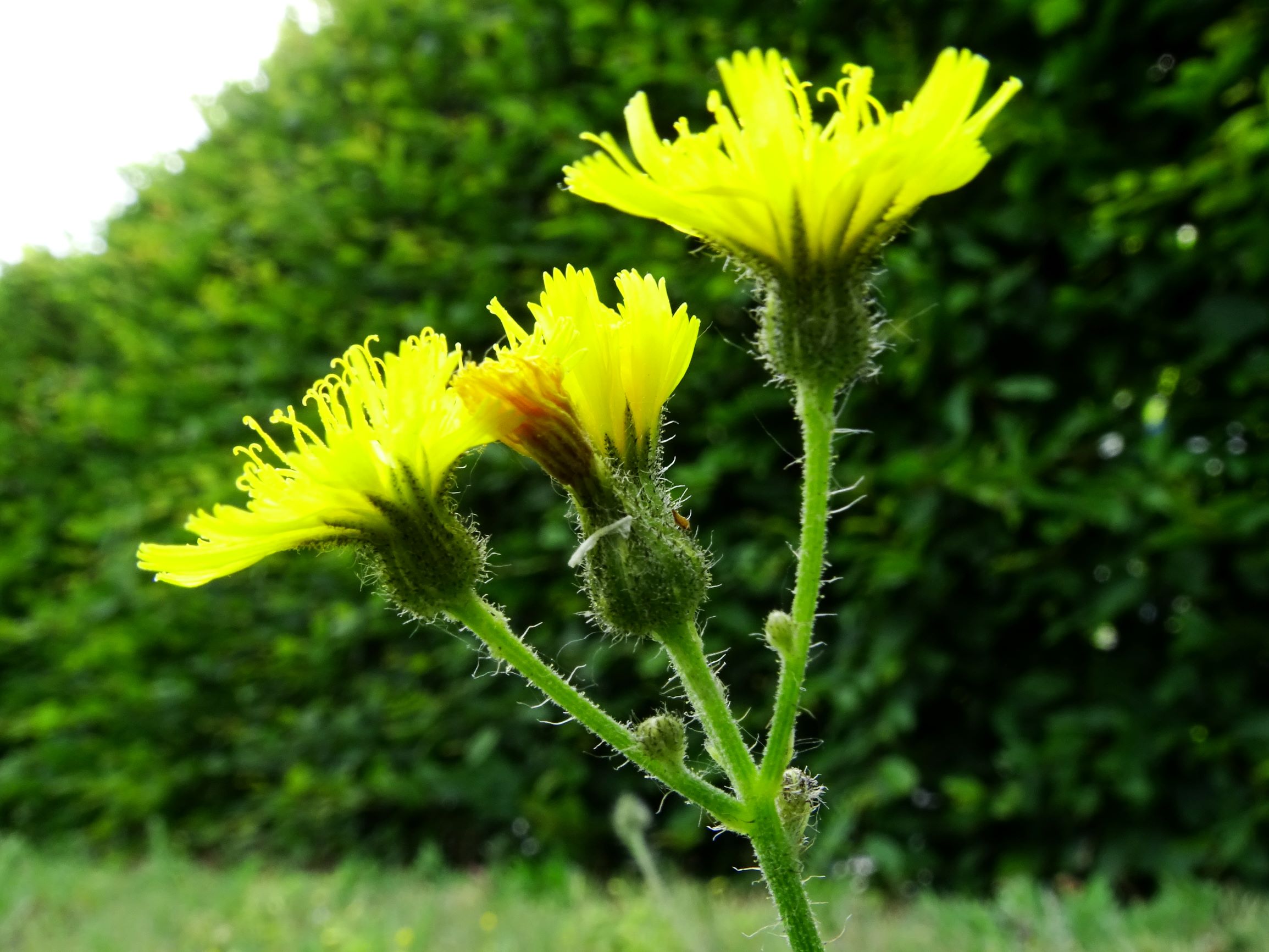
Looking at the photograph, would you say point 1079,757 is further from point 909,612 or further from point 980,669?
point 909,612

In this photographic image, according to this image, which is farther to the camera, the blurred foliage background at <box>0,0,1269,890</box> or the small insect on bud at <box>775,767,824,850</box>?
the blurred foliage background at <box>0,0,1269,890</box>

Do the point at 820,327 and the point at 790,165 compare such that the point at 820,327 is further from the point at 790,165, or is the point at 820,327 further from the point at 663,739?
the point at 663,739

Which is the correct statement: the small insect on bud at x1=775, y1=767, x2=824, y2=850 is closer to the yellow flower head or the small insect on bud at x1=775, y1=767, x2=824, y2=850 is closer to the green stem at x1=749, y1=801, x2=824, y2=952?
the green stem at x1=749, y1=801, x2=824, y2=952

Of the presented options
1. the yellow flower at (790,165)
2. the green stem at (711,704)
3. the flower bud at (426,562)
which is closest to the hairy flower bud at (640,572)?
the green stem at (711,704)

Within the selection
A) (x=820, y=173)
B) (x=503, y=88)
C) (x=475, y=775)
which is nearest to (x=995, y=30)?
(x=503, y=88)

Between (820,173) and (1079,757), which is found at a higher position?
(820,173)

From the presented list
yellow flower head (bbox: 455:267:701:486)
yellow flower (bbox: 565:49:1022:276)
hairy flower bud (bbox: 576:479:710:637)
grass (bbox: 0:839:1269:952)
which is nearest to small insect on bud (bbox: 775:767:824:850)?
hairy flower bud (bbox: 576:479:710:637)
